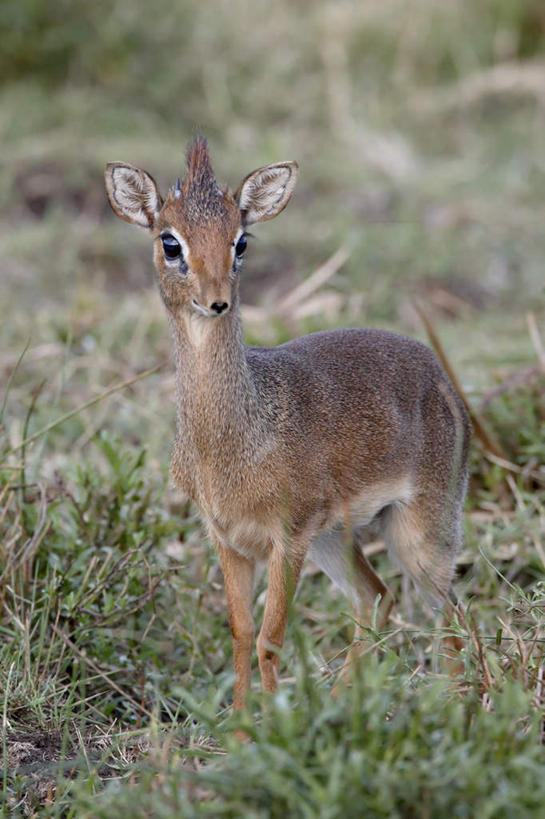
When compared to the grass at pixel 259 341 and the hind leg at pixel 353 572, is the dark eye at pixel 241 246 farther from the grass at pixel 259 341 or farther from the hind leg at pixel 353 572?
the hind leg at pixel 353 572

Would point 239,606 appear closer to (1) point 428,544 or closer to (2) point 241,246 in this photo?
(1) point 428,544

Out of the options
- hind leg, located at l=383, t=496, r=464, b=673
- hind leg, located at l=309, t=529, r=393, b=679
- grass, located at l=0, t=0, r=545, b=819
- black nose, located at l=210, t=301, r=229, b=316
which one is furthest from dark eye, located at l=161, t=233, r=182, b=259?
hind leg, located at l=383, t=496, r=464, b=673

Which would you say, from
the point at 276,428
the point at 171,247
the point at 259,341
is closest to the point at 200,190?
the point at 171,247

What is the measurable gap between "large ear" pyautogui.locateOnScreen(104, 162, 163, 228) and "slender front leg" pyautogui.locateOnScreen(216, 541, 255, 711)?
3.54 ft

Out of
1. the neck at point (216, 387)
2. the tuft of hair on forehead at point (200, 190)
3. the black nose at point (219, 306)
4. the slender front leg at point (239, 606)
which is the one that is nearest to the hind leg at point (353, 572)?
the slender front leg at point (239, 606)

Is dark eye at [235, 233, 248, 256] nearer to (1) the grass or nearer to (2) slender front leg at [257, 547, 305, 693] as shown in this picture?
(1) the grass

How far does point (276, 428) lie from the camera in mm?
3504

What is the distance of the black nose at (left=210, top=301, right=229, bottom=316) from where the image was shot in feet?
10.2

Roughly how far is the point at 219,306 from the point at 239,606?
1.04 metres

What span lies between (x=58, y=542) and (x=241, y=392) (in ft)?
3.47

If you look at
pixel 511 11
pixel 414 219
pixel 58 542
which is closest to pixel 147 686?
pixel 58 542

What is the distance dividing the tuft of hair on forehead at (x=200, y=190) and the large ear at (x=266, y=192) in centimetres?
12

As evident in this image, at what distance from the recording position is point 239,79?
1091 cm

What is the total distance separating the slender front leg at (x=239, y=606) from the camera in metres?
3.57
